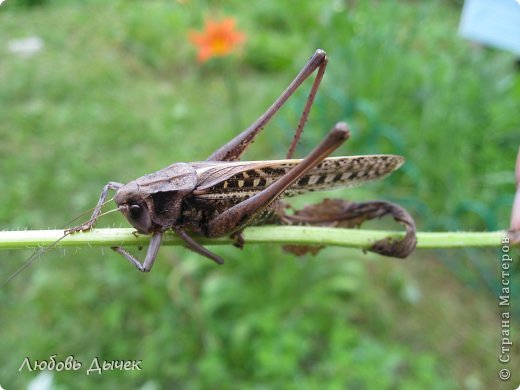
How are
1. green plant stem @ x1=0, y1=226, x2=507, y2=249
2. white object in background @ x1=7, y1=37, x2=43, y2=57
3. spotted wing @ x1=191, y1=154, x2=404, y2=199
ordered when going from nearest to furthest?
1. green plant stem @ x1=0, y1=226, x2=507, y2=249
2. spotted wing @ x1=191, y1=154, x2=404, y2=199
3. white object in background @ x1=7, y1=37, x2=43, y2=57

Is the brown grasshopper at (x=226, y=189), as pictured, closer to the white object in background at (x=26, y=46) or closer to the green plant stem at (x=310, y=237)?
the green plant stem at (x=310, y=237)

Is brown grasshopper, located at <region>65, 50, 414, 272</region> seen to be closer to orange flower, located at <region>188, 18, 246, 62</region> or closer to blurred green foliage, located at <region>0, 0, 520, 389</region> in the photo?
blurred green foliage, located at <region>0, 0, 520, 389</region>

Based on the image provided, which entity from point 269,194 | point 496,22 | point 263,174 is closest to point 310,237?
point 269,194

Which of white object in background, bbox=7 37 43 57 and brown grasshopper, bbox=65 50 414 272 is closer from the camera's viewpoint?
brown grasshopper, bbox=65 50 414 272

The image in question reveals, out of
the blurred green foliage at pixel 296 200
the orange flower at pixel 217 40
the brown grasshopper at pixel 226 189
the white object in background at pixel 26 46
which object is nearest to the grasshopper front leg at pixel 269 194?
the brown grasshopper at pixel 226 189

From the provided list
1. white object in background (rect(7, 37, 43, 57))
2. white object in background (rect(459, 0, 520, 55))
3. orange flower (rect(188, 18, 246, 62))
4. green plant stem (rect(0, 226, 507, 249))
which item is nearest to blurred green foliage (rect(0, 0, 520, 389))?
white object in background (rect(7, 37, 43, 57))

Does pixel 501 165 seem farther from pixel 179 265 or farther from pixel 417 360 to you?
pixel 179 265

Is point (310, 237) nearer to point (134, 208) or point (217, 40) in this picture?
point (134, 208)
